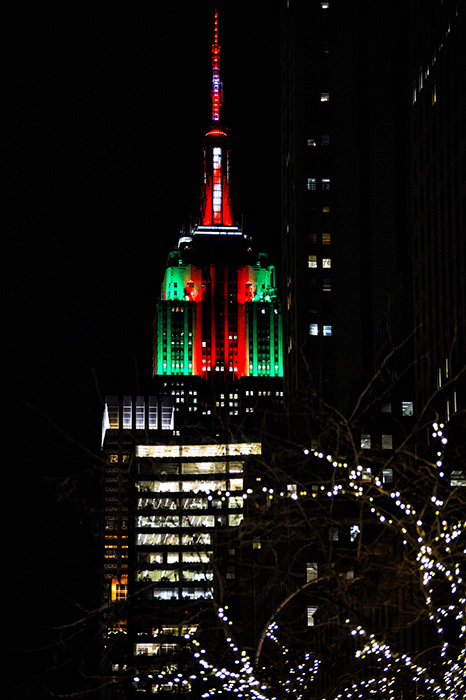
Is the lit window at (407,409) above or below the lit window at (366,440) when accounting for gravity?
above

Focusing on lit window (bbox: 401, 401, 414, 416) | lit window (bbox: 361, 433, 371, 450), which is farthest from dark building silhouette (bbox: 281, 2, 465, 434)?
A: lit window (bbox: 361, 433, 371, 450)

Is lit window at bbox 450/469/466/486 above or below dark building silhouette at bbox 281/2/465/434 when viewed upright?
below

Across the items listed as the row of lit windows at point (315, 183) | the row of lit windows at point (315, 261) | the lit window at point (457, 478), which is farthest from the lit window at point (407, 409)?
the row of lit windows at point (315, 183)

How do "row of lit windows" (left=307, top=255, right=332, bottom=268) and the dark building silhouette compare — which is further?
"row of lit windows" (left=307, top=255, right=332, bottom=268)

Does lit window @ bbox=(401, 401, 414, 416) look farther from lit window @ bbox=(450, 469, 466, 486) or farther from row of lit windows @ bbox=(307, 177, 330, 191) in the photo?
row of lit windows @ bbox=(307, 177, 330, 191)

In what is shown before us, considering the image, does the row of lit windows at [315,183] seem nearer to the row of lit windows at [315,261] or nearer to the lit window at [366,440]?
the row of lit windows at [315,261]

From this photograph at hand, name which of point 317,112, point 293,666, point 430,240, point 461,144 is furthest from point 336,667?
point 317,112

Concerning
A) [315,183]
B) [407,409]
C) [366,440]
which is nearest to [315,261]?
[315,183]

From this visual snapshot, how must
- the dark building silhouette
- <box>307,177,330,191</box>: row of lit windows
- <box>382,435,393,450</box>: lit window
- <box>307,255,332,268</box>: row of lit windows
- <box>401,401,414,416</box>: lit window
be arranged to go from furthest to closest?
<box>307,177,330,191</box>: row of lit windows
<box>307,255,332,268</box>: row of lit windows
the dark building silhouette
<box>401,401,414,416</box>: lit window
<box>382,435,393,450</box>: lit window

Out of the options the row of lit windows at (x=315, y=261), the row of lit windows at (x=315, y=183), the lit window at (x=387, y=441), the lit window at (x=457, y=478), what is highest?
the row of lit windows at (x=315, y=183)

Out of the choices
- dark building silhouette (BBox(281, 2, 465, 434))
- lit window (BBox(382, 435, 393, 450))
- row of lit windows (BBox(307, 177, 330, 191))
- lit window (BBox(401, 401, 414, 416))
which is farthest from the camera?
row of lit windows (BBox(307, 177, 330, 191))

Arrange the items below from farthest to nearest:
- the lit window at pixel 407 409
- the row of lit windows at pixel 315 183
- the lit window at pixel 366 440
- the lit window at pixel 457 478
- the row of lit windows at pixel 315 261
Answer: the row of lit windows at pixel 315 183
the row of lit windows at pixel 315 261
the lit window at pixel 407 409
the lit window at pixel 366 440
the lit window at pixel 457 478

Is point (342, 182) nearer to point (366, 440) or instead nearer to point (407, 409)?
point (407, 409)

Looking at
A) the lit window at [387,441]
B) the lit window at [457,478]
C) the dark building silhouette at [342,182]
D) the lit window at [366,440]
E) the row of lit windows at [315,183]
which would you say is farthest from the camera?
the row of lit windows at [315,183]
